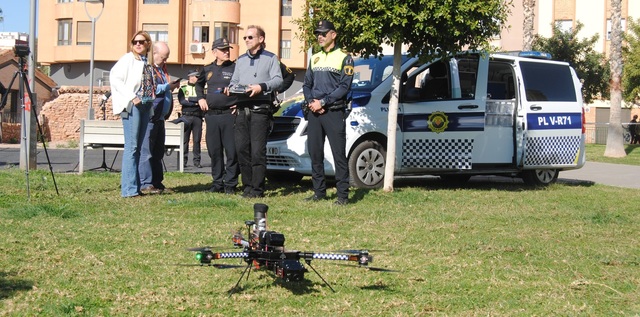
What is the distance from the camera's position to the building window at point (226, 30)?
57.3 meters

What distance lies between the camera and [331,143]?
1048 cm

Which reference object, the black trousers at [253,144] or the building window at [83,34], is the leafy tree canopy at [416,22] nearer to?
the black trousers at [253,144]

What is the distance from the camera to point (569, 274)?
6609mm

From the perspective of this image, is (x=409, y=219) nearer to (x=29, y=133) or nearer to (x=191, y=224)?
(x=191, y=224)

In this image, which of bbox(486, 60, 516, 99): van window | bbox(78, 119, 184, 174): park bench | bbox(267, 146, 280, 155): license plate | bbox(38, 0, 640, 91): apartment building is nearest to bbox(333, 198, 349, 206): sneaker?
bbox(267, 146, 280, 155): license plate

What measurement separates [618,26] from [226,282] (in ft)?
97.9

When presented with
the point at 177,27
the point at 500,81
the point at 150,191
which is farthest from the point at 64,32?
the point at 150,191

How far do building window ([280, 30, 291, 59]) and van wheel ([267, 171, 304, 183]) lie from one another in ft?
148

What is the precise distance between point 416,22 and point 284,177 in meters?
3.35

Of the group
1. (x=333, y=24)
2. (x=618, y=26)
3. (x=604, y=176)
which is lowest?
(x=604, y=176)

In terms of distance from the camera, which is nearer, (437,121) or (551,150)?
(437,121)

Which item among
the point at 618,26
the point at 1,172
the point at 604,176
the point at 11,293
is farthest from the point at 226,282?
the point at 618,26

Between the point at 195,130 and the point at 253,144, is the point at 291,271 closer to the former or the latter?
the point at 253,144

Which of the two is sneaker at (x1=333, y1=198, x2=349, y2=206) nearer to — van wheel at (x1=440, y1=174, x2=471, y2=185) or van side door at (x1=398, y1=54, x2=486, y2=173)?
van side door at (x1=398, y1=54, x2=486, y2=173)
